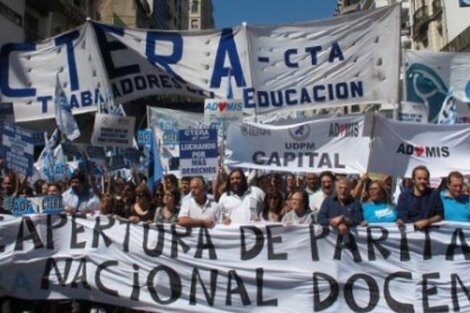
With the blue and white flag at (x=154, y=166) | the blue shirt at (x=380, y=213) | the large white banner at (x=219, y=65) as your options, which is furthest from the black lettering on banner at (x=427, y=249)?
the blue and white flag at (x=154, y=166)

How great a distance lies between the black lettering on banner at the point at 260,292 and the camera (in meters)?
6.06

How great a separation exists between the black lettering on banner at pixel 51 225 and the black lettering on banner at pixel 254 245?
1.72m

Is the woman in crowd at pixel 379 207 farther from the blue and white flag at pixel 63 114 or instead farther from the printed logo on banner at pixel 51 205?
the blue and white flag at pixel 63 114

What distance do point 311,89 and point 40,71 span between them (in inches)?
132

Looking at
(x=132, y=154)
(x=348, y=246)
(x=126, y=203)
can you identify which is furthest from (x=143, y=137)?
(x=348, y=246)

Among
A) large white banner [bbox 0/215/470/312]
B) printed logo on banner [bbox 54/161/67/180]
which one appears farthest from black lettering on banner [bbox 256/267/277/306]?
printed logo on banner [bbox 54/161/67/180]

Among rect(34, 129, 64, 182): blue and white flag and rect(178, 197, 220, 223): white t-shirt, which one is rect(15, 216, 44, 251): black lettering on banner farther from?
rect(34, 129, 64, 182): blue and white flag

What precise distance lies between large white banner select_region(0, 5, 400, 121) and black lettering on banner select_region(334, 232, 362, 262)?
7.05 ft

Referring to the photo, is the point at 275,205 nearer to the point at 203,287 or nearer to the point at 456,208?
the point at 203,287

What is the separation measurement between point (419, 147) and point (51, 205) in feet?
12.6

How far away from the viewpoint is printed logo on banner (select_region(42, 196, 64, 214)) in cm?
662

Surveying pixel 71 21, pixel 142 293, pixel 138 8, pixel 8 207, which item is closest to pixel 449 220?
pixel 142 293

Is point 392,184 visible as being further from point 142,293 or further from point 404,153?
point 142,293

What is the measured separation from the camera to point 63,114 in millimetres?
8695
